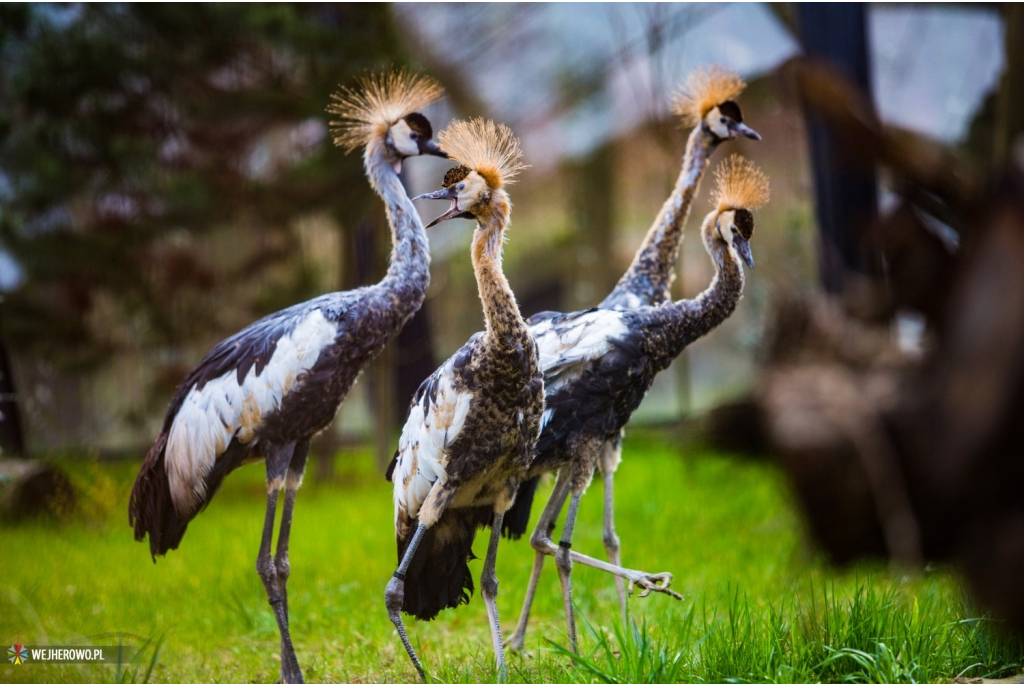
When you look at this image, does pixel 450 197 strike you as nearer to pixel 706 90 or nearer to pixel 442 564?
pixel 442 564

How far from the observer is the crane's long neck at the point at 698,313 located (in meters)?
2.96

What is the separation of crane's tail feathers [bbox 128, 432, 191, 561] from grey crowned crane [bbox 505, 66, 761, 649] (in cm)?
119

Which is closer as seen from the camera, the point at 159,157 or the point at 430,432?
the point at 430,432

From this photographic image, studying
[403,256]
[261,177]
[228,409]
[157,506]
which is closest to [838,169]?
[403,256]

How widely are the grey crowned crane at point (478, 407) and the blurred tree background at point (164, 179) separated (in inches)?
99.0

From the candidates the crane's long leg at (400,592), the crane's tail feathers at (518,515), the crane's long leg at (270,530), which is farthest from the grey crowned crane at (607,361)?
the crane's long leg at (270,530)

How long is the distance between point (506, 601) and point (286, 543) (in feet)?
3.35

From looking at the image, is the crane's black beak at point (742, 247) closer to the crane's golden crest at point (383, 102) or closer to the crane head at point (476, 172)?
the crane head at point (476, 172)

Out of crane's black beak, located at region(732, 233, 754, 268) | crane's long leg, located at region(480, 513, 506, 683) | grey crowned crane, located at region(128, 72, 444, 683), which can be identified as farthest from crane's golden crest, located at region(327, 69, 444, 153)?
crane's long leg, located at region(480, 513, 506, 683)

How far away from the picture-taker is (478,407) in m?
2.47

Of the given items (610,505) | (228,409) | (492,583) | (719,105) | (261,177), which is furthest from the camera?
(261,177)

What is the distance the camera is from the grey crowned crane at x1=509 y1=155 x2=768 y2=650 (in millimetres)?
2875

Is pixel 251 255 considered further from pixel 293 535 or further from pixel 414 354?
pixel 293 535

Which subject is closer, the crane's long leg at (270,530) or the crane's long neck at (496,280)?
the crane's long neck at (496,280)
